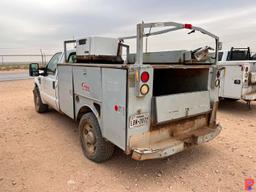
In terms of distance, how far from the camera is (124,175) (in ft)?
9.20

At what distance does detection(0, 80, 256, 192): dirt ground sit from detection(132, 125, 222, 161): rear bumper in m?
0.46

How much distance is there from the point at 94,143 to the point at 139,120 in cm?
102

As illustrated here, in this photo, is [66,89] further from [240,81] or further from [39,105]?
[240,81]

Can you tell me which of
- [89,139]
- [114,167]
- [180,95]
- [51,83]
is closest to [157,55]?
[180,95]

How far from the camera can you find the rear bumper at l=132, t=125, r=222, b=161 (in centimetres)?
237

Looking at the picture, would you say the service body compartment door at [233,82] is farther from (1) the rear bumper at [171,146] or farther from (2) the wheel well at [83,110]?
(2) the wheel well at [83,110]

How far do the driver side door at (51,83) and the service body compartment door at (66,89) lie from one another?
→ 0.42m

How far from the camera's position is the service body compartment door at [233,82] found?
5.79m

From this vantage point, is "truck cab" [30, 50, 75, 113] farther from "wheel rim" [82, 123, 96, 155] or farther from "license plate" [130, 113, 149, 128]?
"license plate" [130, 113, 149, 128]

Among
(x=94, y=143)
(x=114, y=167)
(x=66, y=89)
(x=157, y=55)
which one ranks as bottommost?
(x=114, y=167)

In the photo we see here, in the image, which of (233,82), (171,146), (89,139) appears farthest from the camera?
(233,82)

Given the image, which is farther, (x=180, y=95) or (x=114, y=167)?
(x=114, y=167)

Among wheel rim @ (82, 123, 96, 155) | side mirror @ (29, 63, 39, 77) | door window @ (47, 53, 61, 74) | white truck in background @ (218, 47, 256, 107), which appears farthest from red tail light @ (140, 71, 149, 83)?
white truck in background @ (218, 47, 256, 107)

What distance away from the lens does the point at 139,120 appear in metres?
2.42
